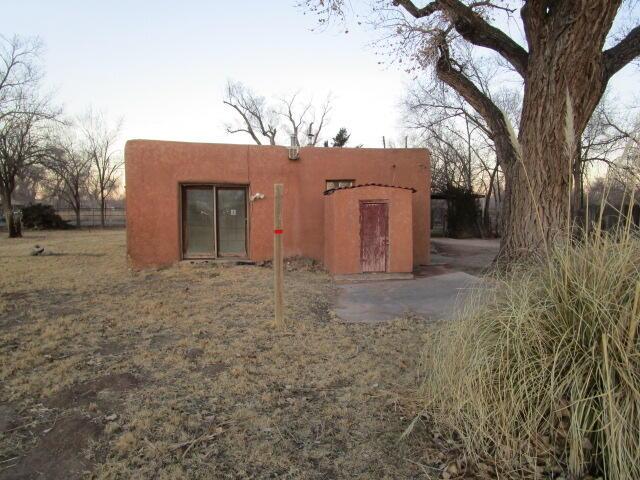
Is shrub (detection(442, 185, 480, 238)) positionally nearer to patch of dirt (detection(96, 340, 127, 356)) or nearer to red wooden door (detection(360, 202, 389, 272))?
red wooden door (detection(360, 202, 389, 272))

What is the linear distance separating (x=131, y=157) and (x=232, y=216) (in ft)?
9.12

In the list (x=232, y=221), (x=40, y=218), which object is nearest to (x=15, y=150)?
(x=40, y=218)

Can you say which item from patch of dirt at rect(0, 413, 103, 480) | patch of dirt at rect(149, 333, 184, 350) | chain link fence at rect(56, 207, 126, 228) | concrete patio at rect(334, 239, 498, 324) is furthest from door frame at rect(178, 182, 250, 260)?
chain link fence at rect(56, 207, 126, 228)

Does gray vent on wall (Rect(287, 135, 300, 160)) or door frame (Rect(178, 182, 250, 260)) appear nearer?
door frame (Rect(178, 182, 250, 260))

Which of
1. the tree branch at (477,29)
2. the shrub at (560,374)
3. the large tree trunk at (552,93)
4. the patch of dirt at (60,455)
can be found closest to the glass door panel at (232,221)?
the tree branch at (477,29)

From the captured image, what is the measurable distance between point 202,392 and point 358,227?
638 centimetres

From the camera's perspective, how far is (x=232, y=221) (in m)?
11.6

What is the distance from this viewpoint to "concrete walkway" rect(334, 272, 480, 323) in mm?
6199

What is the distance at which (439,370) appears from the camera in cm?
304

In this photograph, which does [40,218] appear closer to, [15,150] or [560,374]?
[15,150]

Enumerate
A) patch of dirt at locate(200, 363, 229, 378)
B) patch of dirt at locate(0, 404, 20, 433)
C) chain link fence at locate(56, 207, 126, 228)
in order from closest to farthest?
1. patch of dirt at locate(0, 404, 20, 433)
2. patch of dirt at locate(200, 363, 229, 378)
3. chain link fence at locate(56, 207, 126, 228)

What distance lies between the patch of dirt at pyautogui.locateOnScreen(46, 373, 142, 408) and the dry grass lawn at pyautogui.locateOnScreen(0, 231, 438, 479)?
0.02 meters

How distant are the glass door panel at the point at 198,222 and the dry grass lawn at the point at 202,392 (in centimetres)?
448

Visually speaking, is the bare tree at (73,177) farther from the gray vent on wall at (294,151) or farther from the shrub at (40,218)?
the gray vent on wall at (294,151)
